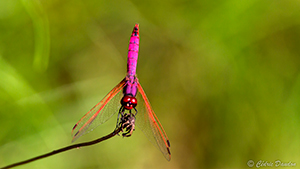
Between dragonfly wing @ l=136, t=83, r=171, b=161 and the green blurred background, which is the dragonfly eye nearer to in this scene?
dragonfly wing @ l=136, t=83, r=171, b=161

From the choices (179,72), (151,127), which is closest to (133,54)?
(151,127)

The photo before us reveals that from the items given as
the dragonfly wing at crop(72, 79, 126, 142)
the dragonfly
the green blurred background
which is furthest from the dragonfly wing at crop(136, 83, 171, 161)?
the green blurred background

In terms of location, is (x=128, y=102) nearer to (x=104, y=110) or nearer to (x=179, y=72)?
(x=104, y=110)

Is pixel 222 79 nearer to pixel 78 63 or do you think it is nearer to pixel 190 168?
pixel 190 168

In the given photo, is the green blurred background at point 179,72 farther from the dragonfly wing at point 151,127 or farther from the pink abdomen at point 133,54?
the pink abdomen at point 133,54

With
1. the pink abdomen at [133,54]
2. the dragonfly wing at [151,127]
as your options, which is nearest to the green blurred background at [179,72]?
the dragonfly wing at [151,127]

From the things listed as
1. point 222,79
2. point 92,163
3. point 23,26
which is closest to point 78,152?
point 92,163
